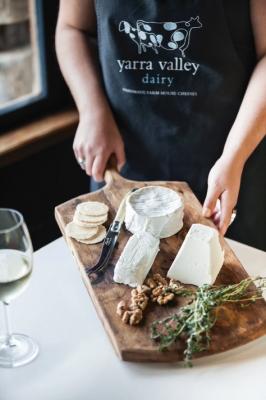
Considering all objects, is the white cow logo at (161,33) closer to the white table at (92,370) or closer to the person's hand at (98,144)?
the person's hand at (98,144)

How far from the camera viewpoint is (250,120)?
1426 millimetres

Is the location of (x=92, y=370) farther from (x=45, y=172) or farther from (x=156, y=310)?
(x=45, y=172)

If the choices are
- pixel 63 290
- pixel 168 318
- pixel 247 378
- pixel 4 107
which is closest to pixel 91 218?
pixel 63 290

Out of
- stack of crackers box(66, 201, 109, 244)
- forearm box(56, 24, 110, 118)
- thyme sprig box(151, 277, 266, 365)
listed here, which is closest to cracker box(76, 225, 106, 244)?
stack of crackers box(66, 201, 109, 244)

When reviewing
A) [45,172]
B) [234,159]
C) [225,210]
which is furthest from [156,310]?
[45,172]

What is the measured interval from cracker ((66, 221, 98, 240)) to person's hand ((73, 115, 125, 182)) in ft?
0.79

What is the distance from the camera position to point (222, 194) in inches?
53.4

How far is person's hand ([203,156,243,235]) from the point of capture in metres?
1.34

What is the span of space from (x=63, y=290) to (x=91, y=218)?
6.6 inches

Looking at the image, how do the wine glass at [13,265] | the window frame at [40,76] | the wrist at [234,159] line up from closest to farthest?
the wine glass at [13,265] < the wrist at [234,159] < the window frame at [40,76]

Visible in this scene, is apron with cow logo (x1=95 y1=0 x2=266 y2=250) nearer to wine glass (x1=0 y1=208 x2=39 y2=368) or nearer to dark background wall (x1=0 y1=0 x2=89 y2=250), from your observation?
dark background wall (x1=0 y1=0 x2=89 y2=250)

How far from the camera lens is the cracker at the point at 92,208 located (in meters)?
1.34

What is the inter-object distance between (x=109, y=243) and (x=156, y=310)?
206 millimetres

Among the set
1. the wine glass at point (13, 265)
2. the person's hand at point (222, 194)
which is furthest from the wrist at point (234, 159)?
the wine glass at point (13, 265)
